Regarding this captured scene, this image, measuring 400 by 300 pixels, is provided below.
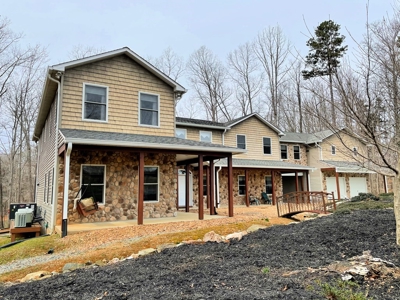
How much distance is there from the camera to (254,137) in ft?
60.8

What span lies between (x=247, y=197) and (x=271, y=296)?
1375 cm

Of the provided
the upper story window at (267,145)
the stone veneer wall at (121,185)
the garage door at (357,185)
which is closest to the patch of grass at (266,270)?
the stone veneer wall at (121,185)

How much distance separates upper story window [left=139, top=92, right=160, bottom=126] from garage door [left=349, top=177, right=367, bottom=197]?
17.6 meters

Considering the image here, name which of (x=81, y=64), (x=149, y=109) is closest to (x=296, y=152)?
(x=149, y=109)

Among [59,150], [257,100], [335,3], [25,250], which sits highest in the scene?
[257,100]

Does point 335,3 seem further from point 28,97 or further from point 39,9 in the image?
point 28,97

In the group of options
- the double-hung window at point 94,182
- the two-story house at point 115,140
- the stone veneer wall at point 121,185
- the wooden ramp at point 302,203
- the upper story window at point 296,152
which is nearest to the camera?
the two-story house at point 115,140

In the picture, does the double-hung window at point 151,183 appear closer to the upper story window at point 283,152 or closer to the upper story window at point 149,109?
the upper story window at point 149,109

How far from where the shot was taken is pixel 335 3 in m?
4.43

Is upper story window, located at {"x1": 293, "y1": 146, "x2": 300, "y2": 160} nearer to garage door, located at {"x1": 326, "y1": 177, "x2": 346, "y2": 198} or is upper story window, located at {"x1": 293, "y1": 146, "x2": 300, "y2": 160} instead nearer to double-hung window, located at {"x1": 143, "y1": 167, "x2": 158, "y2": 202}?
garage door, located at {"x1": 326, "y1": 177, "x2": 346, "y2": 198}

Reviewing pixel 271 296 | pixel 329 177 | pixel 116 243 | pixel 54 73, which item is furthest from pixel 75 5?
pixel 329 177

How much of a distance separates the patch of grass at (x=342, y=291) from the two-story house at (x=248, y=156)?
1235 cm

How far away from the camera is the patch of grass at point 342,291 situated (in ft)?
8.25

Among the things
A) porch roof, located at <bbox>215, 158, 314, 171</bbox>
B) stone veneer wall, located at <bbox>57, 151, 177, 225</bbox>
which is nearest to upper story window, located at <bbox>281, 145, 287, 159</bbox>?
porch roof, located at <bbox>215, 158, 314, 171</bbox>
